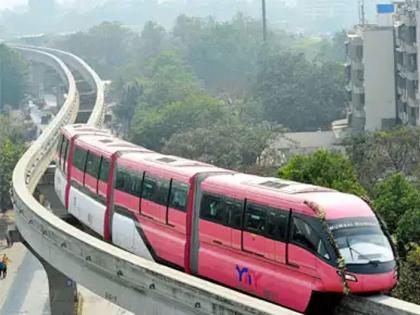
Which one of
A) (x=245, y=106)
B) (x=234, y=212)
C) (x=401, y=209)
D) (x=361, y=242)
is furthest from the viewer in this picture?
(x=245, y=106)

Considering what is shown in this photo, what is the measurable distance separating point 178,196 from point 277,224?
9.69ft

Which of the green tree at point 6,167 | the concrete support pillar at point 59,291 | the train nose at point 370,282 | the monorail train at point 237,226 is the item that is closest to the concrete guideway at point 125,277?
the train nose at point 370,282

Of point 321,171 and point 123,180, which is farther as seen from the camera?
point 321,171

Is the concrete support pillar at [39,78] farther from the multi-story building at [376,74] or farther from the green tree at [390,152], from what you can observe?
the green tree at [390,152]

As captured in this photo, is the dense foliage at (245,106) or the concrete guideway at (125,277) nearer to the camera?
the concrete guideway at (125,277)

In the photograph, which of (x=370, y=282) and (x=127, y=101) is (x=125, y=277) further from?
(x=127, y=101)

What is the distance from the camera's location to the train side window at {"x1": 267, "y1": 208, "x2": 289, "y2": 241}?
14.5 meters

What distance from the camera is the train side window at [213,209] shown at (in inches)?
626

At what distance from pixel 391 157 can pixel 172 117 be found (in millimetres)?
21780

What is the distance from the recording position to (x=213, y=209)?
1616cm

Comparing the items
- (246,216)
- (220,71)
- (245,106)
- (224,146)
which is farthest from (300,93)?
(246,216)

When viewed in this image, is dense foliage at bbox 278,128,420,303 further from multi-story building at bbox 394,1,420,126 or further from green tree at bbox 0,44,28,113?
green tree at bbox 0,44,28,113

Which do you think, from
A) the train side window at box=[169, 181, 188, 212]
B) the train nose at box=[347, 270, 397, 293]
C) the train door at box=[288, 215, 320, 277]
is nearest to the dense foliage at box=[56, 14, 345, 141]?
the train side window at box=[169, 181, 188, 212]

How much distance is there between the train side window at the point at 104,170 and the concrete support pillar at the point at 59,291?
23.5 feet
